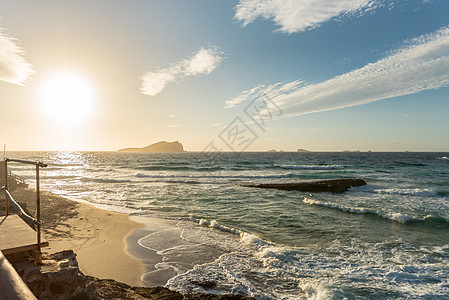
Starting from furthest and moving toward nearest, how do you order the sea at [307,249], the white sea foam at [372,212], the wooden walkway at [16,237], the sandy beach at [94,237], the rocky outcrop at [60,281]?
the white sea foam at [372,212] < the sandy beach at [94,237] < the sea at [307,249] < the wooden walkway at [16,237] < the rocky outcrop at [60,281]

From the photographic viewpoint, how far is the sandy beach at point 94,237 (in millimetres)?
7102

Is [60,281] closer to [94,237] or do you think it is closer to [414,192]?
[94,237]

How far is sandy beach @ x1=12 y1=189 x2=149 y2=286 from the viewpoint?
7.10 meters

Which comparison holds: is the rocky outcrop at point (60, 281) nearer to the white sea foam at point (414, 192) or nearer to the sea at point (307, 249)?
the sea at point (307, 249)

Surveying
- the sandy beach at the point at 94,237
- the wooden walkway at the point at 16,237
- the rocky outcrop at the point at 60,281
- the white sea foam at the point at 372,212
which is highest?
the wooden walkway at the point at 16,237

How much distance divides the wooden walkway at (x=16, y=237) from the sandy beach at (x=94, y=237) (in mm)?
1290

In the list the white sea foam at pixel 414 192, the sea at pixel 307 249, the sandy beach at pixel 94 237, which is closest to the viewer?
the sea at pixel 307 249

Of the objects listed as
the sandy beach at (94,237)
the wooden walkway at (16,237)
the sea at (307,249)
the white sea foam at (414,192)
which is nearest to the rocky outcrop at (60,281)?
the wooden walkway at (16,237)

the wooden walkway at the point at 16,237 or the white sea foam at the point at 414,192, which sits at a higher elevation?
the wooden walkway at the point at 16,237

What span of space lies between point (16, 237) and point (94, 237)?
5.43m

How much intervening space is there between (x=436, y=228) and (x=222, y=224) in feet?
36.3

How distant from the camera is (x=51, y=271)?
14.3 ft

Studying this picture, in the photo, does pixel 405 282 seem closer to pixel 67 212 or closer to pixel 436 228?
pixel 436 228

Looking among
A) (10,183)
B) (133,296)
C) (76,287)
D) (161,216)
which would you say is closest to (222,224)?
(161,216)
